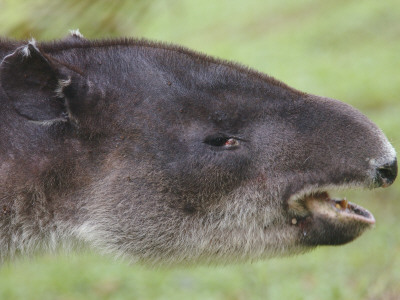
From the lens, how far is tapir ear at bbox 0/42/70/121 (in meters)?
4.18

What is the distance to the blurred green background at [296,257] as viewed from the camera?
6.39 meters

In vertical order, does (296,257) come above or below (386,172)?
below

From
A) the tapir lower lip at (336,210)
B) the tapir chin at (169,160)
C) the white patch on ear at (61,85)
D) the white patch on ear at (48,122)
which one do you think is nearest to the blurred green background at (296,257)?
the tapir lower lip at (336,210)

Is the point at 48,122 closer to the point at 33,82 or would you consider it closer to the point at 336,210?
the point at 33,82

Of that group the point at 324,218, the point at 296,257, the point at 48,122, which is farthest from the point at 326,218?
the point at 296,257

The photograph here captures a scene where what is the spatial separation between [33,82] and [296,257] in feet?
15.5

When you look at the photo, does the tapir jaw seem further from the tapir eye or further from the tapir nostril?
the tapir eye

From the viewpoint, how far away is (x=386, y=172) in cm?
424

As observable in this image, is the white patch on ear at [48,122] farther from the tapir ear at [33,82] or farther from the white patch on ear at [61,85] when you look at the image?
the white patch on ear at [61,85]

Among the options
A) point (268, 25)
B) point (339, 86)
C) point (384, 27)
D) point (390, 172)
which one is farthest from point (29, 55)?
point (268, 25)

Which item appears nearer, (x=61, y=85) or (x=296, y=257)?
(x=61, y=85)

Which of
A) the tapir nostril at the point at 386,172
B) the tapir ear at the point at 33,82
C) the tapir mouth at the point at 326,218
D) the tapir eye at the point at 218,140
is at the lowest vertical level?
the tapir mouth at the point at 326,218

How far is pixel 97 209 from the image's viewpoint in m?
4.47

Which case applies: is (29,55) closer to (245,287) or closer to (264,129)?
(264,129)
